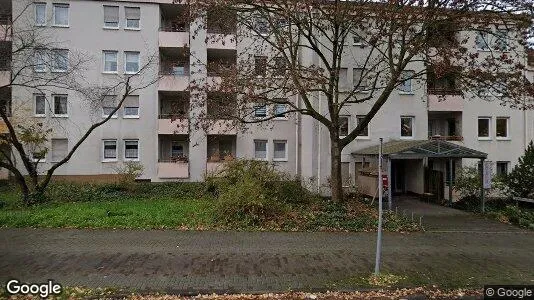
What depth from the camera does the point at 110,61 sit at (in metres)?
23.4

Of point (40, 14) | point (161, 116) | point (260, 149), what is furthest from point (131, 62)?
point (260, 149)

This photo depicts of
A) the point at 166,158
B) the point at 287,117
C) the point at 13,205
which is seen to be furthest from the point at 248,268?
the point at 166,158

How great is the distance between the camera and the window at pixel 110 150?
75.2 ft

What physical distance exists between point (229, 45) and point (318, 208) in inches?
552

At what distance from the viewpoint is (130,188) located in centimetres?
1886

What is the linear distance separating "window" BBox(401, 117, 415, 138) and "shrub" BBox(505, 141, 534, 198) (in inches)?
252

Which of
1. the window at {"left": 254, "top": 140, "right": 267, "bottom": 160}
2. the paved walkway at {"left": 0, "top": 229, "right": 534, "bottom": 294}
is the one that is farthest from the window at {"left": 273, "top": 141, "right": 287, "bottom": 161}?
the paved walkway at {"left": 0, "top": 229, "right": 534, "bottom": 294}

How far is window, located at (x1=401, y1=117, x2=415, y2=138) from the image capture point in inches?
874

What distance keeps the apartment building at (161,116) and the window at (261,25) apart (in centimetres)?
818

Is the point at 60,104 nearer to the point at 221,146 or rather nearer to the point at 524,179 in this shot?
the point at 221,146

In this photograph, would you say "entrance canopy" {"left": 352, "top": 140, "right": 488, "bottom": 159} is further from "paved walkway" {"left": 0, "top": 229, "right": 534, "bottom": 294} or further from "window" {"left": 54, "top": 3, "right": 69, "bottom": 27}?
"window" {"left": 54, "top": 3, "right": 69, "bottom": 27}

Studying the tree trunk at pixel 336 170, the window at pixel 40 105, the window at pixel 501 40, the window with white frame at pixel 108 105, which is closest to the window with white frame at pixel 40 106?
the window at pixel 40 105

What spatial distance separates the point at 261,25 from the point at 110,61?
1372cm

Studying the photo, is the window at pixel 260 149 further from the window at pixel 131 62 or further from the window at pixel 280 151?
the window at pixel 131 62
